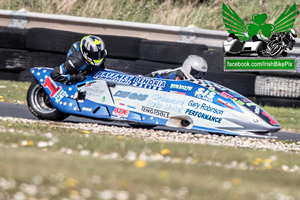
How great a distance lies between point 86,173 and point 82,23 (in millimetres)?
9464

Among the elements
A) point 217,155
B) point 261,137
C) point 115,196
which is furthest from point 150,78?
point 115,196

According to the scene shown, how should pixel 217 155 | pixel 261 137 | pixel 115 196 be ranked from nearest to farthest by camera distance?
pixel 115 196
pixel 217 155
pixel 261 137

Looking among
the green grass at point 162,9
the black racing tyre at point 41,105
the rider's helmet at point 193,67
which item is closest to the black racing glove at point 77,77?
the black racing tyre at point 41,105

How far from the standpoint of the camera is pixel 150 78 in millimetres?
9039

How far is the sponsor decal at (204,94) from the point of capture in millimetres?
8500

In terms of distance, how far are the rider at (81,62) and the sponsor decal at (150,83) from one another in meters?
0.87

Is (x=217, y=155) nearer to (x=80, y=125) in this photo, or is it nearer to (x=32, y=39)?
(x=80, y=125)

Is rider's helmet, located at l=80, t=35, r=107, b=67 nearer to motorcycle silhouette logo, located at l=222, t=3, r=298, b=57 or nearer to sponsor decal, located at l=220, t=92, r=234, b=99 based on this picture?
sponsor decal, located at l=220, t=92, r=234, b=99

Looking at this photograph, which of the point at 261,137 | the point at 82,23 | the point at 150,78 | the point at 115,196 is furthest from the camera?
the point at 82,23

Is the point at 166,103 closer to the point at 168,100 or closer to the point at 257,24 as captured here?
the point at 168,100

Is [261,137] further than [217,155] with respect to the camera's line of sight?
Yes

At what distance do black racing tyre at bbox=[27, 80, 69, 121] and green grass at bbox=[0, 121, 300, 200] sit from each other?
2862 mm

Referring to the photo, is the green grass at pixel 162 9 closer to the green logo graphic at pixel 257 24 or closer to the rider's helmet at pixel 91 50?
the green logo graphic at pixel 257 24

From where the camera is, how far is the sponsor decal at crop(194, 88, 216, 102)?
8.50 m
